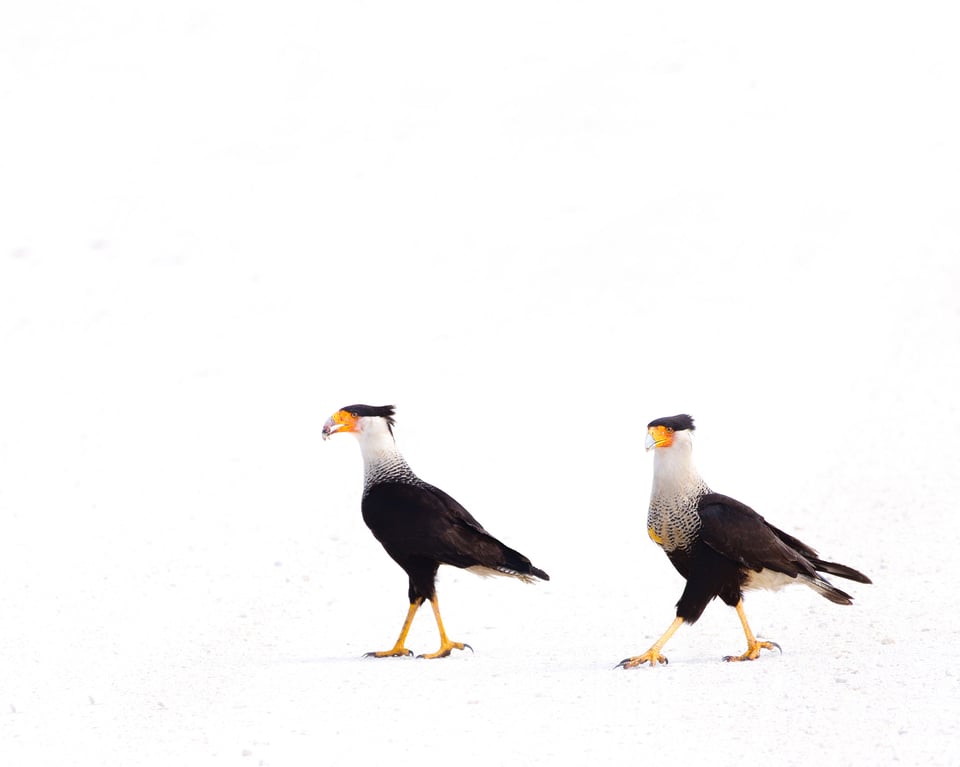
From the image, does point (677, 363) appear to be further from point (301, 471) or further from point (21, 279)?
point (21, 279)

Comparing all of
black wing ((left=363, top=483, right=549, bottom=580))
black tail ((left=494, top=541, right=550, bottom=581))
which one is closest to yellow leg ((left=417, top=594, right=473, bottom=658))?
black wing ((left=363, top=483, right=549, bottom=580))

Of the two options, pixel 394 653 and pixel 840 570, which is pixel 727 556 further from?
pixel 394 653

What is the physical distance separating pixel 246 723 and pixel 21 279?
59.5 feet

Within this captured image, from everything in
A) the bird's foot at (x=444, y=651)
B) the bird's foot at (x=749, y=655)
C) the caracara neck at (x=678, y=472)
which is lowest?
the bird's foot at (x=749, y=655)

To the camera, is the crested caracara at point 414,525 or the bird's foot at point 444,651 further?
the bird's foot at point 444,651

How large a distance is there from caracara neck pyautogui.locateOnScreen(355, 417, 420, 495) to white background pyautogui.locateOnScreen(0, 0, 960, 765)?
108cm

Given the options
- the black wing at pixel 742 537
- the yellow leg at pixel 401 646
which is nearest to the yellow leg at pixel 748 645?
the black wing at pixel 742 537

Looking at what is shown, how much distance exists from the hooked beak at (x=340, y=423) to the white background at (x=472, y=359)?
135cm

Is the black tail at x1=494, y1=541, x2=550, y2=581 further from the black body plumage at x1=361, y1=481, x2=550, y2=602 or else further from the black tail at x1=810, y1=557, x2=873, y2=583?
the black tail at x1=810, y1=557, x2=873, y2=583

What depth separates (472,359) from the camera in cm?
1977

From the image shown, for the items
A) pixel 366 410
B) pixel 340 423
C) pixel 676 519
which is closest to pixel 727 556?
pixel 676 519

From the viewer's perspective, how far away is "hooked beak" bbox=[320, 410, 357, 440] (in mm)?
8102

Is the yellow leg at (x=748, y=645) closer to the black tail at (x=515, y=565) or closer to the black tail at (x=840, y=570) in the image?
the black tail at (x=840, y=570)

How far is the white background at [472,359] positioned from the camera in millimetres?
7344
